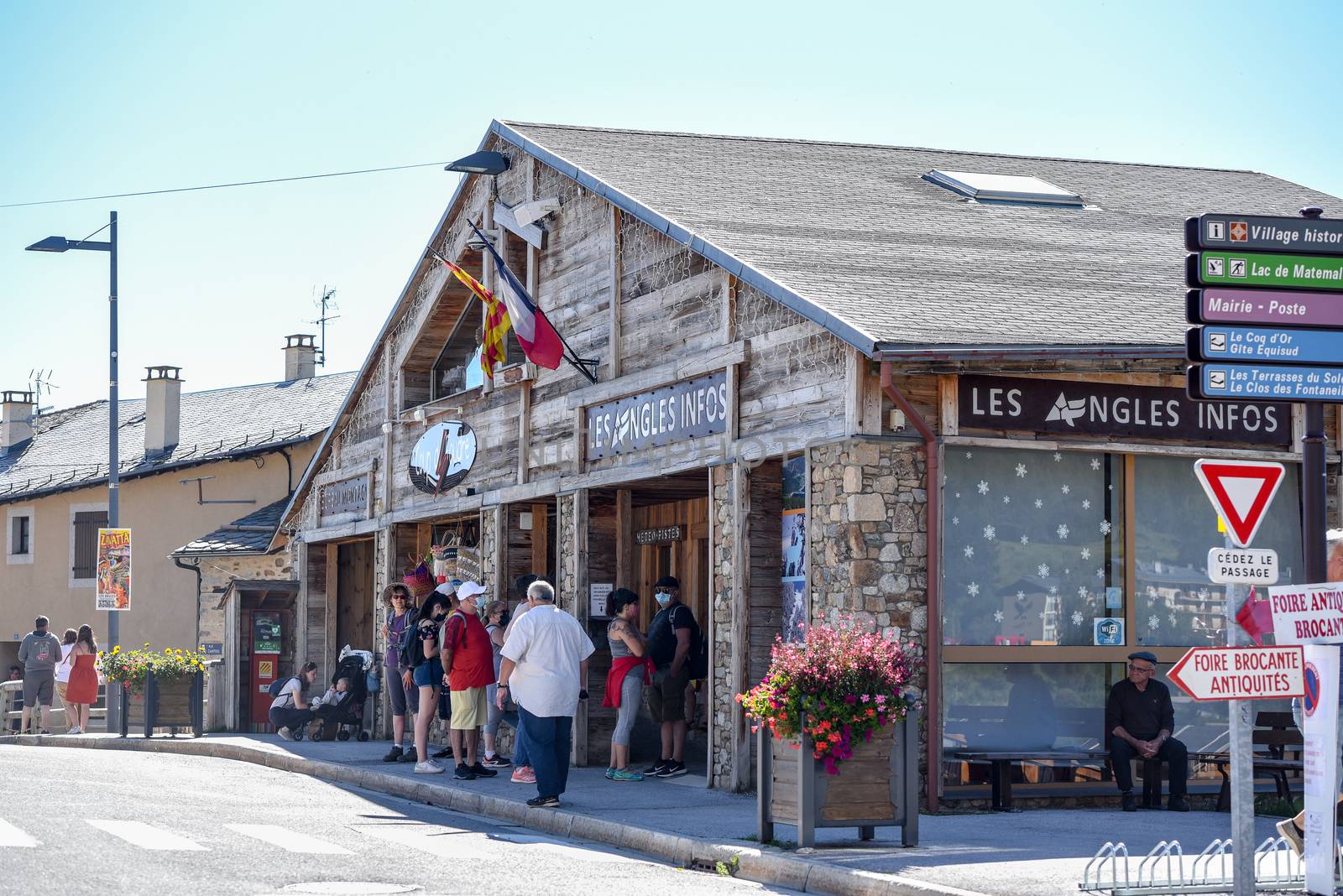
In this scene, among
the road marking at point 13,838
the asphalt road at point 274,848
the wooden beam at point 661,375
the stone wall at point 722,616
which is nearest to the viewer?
the asphalt road at point 274,848

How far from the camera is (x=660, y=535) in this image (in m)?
18.3

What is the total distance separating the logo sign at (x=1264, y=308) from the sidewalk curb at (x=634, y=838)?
3002mm

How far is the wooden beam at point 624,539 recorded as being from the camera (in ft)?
55.5

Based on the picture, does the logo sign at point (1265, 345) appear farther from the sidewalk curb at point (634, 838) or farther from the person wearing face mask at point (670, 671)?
the person wearing face mask at point (670, 671)

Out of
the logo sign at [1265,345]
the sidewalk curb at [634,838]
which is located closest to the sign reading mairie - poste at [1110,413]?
the sidewalk curb at [634,838]

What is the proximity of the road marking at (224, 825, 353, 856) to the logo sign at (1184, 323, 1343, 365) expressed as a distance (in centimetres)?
556

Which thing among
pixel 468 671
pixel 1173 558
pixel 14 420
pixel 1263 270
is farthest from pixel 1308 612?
pixel 14 420

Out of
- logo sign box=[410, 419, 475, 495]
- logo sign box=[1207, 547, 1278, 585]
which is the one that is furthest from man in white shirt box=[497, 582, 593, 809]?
logo sign box=[410, 419, 475, 495]

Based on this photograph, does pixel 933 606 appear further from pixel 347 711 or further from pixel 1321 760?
pixel 347 711

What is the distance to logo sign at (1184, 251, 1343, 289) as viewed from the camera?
331 inches

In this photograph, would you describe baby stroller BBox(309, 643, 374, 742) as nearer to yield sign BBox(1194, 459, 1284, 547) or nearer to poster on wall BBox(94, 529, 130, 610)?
poster on wall BBox(94, 529, 130, 610)

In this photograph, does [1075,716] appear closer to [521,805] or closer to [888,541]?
[888,541]

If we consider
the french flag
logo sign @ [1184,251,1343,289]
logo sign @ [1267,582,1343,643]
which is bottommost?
logo sign @ [1267,582,1343,643]

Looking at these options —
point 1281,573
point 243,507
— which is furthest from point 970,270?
point 243,507
